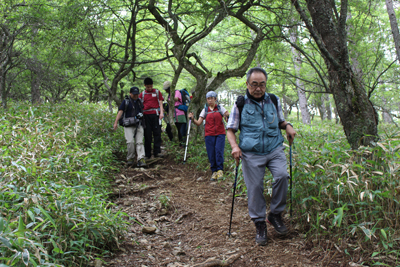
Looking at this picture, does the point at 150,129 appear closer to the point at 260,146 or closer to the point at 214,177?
the point at 214,177

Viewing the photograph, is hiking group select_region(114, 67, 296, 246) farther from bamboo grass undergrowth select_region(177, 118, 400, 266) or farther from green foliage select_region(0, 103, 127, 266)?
green foliage select_region(0, 103, 127, 266)

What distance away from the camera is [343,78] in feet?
13.3

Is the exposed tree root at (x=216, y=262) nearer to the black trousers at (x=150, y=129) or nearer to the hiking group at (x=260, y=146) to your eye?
the hiking group at (x=260, y=146)

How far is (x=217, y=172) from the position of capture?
6.71m

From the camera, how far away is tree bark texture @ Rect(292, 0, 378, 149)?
3.99 meters

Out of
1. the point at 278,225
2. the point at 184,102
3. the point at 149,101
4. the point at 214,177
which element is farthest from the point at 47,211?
the point at 184,102

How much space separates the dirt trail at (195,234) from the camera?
3064 millimetres

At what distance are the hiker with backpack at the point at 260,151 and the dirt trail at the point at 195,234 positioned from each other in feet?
0.99

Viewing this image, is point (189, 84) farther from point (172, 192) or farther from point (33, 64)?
point (172, 192)

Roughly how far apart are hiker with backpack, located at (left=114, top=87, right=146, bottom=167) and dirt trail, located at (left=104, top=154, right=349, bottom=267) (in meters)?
1.14

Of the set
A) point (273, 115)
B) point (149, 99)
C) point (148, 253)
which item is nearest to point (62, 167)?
point (148, 253)

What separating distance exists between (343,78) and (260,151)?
5.98 feet

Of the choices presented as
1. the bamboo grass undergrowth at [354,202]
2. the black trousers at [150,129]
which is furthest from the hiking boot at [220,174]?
the bamboo grass undergrowth at [354,202]

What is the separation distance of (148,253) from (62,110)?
6812 millimetres
